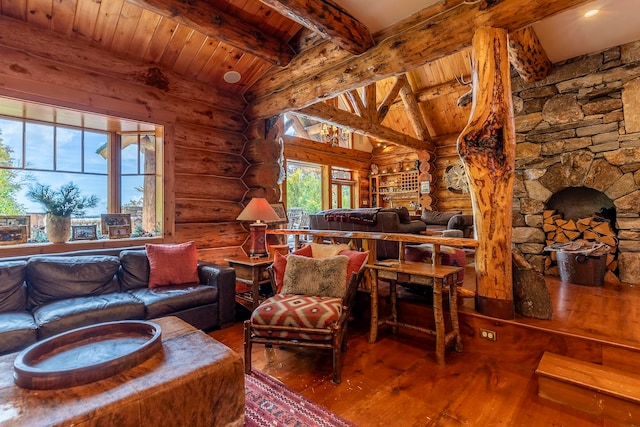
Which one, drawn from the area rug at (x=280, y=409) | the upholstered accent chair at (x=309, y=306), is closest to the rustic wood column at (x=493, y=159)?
the upholstered accent chair at (x=309, y=306)

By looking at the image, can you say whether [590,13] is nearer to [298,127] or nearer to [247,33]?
[247,33]

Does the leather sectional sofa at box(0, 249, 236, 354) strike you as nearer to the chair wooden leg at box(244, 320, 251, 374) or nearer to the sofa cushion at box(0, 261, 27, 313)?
the sofa cushion at box(0, 261, 27, 313)

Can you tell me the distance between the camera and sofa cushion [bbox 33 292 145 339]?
2248 millimetres

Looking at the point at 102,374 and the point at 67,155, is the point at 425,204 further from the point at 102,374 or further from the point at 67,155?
the point at 102,374

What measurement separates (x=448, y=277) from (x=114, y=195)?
3.97 meters

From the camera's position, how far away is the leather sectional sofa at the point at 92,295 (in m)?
2.27

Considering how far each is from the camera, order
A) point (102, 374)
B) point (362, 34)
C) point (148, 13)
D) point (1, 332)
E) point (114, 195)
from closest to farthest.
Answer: point (102, 374), point (1, 332), point (362, 34), point (148, 13), point (114, 195)

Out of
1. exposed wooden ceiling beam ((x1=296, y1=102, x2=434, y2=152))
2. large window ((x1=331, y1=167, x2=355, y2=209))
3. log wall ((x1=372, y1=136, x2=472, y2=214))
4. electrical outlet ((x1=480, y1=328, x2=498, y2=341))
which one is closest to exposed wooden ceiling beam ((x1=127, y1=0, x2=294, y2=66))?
exposed wooden ceiling beam ((x1=296, y1=102, x2=434, y2=152))

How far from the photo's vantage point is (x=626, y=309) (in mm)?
2707

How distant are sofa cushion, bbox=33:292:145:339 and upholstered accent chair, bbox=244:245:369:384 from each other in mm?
1129

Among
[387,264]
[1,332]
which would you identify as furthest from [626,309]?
[1,332]

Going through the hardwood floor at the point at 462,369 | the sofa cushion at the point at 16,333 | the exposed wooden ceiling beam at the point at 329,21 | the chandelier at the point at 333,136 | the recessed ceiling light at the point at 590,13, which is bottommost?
the hardwood floor at the point at 462,369

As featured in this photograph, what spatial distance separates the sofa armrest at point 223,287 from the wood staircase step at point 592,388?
2.67 meters

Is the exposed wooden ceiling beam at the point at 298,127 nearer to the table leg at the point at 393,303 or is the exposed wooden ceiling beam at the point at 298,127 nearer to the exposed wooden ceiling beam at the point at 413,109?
the exposed wooden ceiling beam at the point at 413,109
